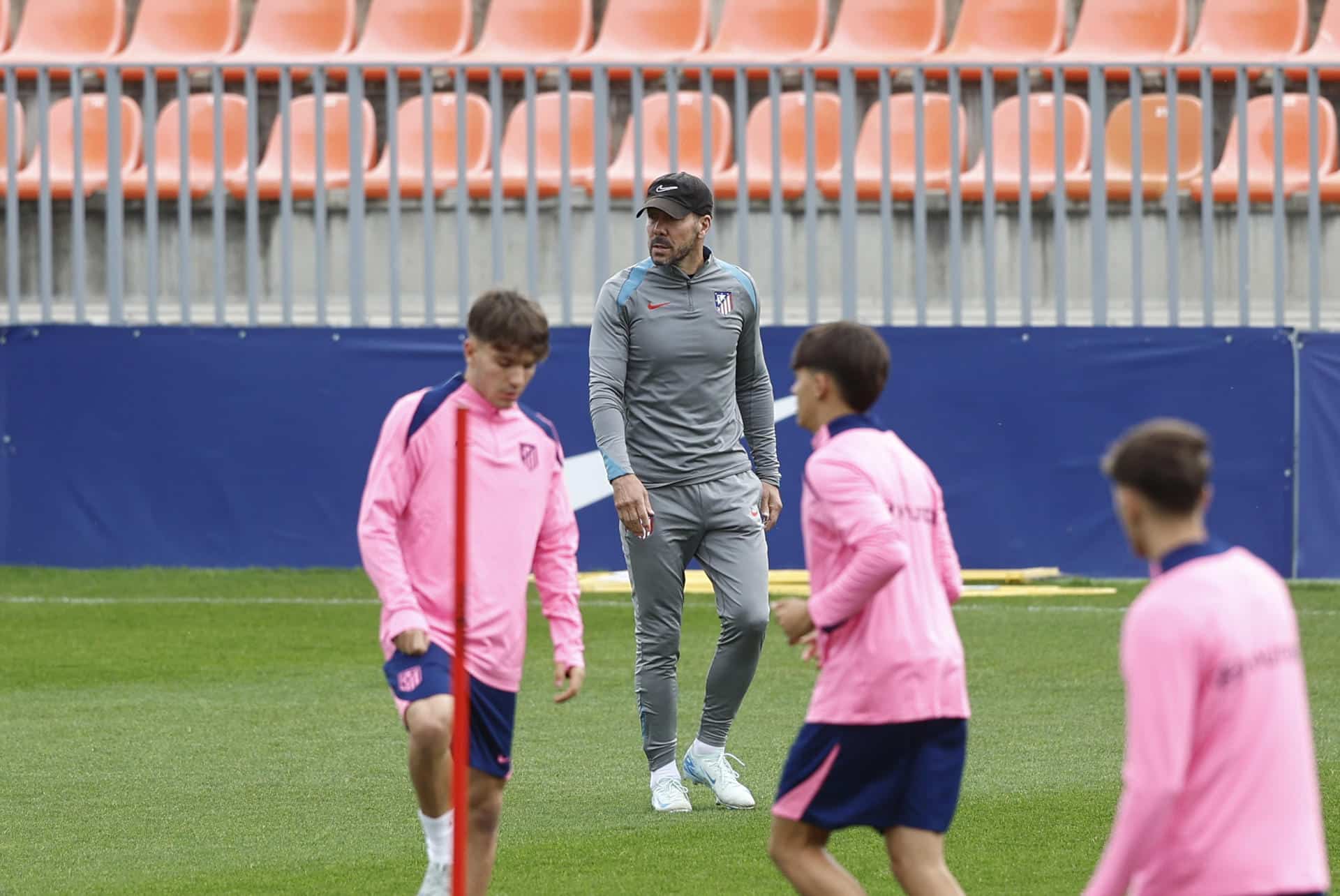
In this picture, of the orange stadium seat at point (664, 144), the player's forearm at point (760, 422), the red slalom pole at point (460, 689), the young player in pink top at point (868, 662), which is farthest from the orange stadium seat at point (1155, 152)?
the red slalom pole at point (460, 689)

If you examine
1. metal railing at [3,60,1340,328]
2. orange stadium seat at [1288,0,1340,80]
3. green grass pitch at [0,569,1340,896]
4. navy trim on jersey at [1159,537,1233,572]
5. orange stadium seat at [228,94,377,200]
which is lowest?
green grass pitch at [0,569,1340,896]

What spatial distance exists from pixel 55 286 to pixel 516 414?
10.5m

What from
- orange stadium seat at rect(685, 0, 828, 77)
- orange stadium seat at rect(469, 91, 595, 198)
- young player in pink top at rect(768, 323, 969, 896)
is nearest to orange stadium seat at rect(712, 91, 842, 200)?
orange stadium seat at rect(469, 91, 595, 198)

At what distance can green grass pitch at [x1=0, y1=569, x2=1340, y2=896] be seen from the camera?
5750mm

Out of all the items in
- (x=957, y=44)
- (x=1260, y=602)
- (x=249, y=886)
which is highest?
(x=957, y=44)

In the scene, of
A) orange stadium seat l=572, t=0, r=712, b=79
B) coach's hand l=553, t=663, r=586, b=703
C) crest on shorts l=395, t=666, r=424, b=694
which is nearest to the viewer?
crest on shorts l=395, t=666, r=424, b=694

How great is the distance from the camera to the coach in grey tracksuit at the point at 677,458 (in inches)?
258

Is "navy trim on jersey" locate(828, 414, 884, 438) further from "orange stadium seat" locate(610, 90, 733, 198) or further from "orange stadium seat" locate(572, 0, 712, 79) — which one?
"orange stadium seat" locate(572, 0, 712, 79)

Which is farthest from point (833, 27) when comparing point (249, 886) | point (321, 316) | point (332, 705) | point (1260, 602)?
point (1260, 602)

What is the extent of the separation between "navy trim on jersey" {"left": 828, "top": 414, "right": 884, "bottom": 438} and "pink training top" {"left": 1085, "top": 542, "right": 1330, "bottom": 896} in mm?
1192

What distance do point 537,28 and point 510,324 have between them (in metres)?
14.0

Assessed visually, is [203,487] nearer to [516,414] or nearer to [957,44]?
[957,44]

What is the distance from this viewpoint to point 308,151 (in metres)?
15.0

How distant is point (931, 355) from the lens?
13.1 meters
